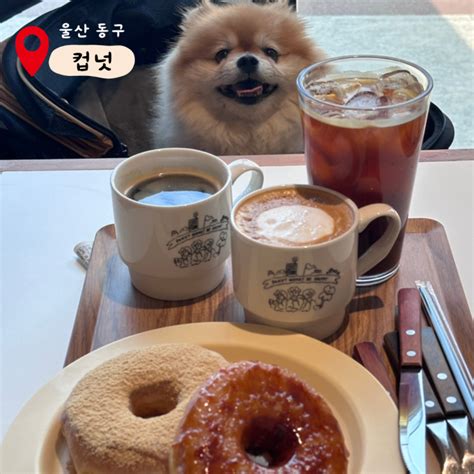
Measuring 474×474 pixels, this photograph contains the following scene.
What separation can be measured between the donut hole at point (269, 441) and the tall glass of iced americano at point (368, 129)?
29 cm

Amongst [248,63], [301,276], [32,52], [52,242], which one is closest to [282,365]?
[301,276]

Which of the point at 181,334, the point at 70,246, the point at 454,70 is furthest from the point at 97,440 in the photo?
the point at 454,70

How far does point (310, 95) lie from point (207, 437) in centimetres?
39

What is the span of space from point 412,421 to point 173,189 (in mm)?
373

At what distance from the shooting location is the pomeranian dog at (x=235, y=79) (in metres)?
1.49

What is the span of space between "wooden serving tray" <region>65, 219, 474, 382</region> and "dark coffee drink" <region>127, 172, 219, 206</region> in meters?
0.12

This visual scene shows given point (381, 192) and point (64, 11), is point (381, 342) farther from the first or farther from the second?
point (64, 11)

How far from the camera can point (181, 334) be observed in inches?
28.0

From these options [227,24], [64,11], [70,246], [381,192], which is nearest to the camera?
[381,192]

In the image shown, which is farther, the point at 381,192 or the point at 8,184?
the point at 8,184

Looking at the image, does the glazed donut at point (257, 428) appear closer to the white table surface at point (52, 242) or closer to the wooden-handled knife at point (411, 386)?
the wooden-handled knife at point (411, 386)

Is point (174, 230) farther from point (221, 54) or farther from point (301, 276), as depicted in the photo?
point (221, 54)

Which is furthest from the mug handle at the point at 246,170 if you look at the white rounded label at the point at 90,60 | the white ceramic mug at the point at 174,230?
the white rounded label at the point at 90,60

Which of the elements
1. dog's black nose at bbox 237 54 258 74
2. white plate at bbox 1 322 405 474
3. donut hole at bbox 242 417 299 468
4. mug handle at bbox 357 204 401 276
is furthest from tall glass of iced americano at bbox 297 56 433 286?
dog's black nose at bbox 237 54 258 74
